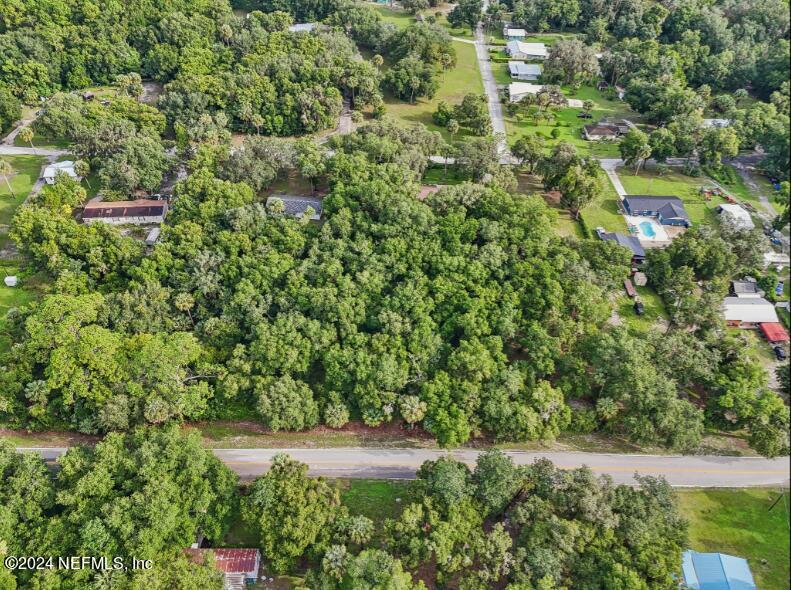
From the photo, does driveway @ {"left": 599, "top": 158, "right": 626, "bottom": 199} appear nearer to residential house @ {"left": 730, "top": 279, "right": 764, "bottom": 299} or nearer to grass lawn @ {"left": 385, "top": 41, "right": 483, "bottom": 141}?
residential house @ {"left": 730, "top": 279, "right": 764, "bottom": 299}

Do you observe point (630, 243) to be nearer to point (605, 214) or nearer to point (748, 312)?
point (605, 214)

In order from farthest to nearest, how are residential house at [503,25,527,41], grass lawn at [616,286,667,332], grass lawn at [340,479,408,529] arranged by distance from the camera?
residential house at [503,25,527,41]
grass lawn at [616,286,667,332]
grass lawn at [340,479,408,529]

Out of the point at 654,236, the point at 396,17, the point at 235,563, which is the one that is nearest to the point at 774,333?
the point at 654,236

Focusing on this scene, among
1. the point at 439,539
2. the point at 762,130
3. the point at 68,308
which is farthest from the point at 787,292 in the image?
the point at 68,308

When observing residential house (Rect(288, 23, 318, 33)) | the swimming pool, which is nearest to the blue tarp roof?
the swimming pool

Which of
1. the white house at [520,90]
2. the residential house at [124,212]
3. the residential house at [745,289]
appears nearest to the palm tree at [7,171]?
the residential house at [124,212]

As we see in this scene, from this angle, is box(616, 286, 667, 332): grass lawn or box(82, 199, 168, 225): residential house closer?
box(616, 286, 667, 332): grass lawn

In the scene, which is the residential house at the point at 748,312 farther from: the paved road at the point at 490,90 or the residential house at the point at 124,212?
the residential house at the point at 124,212
